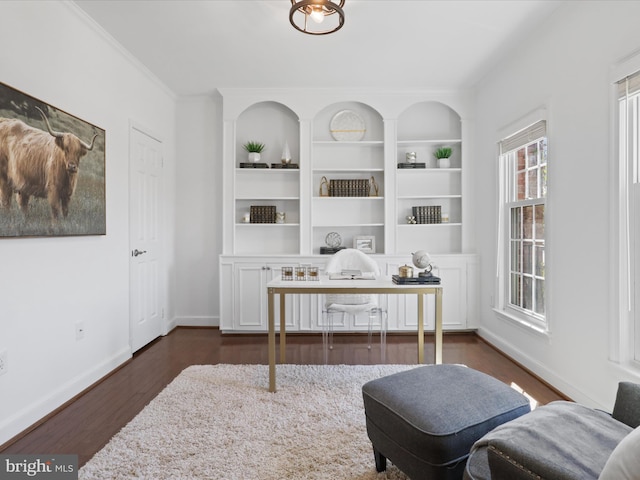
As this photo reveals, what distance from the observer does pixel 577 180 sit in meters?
2.59

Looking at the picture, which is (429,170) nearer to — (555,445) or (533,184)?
(533,184)

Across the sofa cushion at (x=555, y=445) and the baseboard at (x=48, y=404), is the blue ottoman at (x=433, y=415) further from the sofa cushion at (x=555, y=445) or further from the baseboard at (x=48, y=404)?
the baseboard at (x=48, y=404)

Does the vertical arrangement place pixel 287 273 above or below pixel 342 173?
below

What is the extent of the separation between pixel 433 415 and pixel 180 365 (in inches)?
99.6

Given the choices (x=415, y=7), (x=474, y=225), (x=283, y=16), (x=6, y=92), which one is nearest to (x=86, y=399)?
(x=6, y=92)

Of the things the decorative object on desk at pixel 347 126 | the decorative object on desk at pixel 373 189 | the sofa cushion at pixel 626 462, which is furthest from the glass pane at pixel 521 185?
the sofa cushion at pixel 626 462

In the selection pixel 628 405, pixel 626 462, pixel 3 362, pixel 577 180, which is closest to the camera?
pixel 626 462

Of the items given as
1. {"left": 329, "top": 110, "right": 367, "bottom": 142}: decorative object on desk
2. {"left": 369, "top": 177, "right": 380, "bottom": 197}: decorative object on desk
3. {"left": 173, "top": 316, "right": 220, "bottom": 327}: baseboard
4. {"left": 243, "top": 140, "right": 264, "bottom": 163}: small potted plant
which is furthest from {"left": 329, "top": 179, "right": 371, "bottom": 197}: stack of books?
{"left": 173, "top": 316, "right": 220, "bottom": 327}: baseboard

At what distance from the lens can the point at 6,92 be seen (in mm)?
2119

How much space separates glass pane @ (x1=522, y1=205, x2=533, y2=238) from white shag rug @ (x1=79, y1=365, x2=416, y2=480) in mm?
1852

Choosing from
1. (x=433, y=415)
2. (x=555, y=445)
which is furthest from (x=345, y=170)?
(x=555, y=445)

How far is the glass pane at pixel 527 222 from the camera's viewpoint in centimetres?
328

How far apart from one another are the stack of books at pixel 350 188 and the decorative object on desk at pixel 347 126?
0.57 m

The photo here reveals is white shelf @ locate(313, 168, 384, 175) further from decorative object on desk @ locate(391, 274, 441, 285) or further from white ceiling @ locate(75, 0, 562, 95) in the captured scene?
decorative object on desk @ locate(391, 274, 441, 285)
